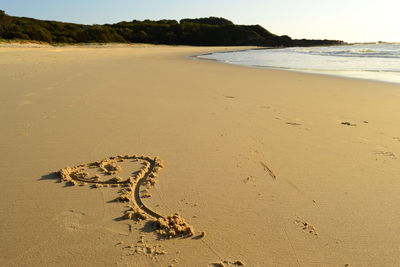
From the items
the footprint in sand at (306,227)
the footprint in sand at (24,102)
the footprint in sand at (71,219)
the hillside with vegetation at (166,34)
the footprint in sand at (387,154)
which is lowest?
the footprint in sand at (306,227)

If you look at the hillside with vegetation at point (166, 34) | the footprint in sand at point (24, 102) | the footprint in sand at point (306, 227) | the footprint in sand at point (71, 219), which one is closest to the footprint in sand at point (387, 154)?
the footprint in sand at point (306, 227)

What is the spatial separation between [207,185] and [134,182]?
1.75 feet

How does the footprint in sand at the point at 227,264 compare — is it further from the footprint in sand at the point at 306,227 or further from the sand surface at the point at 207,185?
the footprint in sand at the point at 306,227

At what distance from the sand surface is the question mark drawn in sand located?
21 mm

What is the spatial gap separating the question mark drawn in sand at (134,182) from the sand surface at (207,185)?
2 cm

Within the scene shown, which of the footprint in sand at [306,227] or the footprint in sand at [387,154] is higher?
the footprint in sand at [387,154]

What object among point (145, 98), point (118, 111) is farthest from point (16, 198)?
point (145, 98)

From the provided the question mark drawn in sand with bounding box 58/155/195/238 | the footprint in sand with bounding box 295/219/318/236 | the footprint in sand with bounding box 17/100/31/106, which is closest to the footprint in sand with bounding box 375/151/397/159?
the footprint in sand with bounding box 295/219/318/236

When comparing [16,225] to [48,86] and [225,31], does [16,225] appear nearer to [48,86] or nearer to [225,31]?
[48,86]

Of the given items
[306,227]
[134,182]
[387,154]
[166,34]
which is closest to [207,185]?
[134,182]

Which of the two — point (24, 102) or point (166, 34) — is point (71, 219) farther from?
point (166, 34)

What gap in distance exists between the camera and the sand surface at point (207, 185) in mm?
1652

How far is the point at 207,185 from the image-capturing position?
2.39 m

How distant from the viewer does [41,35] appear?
38.1 metres
